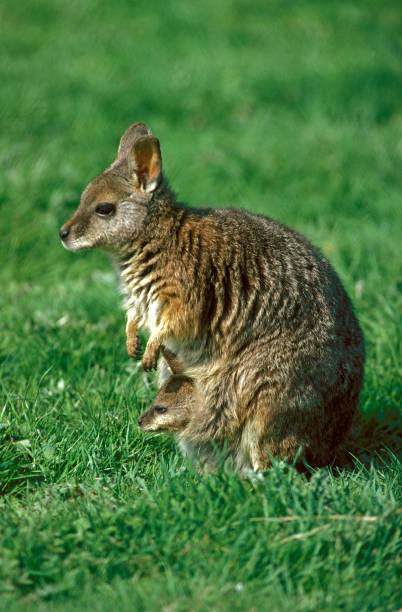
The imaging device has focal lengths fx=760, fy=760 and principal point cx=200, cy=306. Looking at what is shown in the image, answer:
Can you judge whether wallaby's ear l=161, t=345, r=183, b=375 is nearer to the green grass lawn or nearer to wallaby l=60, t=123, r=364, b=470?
wallaby l=60, t=123, r=364, b=470

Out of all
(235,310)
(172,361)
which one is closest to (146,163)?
(235,310)

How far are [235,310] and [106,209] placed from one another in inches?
33.1

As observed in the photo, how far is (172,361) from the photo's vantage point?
4.00m

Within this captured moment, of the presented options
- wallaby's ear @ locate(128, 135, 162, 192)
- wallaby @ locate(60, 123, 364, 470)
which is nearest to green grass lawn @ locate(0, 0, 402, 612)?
wallaby @ locate(60, 123, 364, 470)

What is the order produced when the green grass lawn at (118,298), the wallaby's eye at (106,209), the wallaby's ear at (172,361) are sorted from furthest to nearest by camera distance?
the wallaby's ear at (172,361), the wallaby's eye at (106,209), the green grass lawn at (118,298)

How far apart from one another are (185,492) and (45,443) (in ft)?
2.71

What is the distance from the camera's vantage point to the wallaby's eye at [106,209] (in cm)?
386

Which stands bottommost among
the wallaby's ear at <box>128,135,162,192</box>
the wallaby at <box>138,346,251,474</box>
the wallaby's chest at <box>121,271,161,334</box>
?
the wallaby at <box>138,346,251,474</box>

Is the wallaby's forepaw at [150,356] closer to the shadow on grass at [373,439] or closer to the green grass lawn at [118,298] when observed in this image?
the green grass lawn at [118,298]

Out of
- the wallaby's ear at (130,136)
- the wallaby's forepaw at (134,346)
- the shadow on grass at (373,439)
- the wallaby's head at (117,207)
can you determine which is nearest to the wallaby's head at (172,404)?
the wallaby's forepaw at (134,346)

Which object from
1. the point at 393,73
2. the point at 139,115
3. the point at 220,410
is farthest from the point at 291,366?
the point at 393,73

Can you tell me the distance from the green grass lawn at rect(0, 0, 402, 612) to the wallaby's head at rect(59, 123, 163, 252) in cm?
91

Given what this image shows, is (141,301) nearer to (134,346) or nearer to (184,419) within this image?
(134,346)

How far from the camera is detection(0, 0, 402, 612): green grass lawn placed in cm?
287
